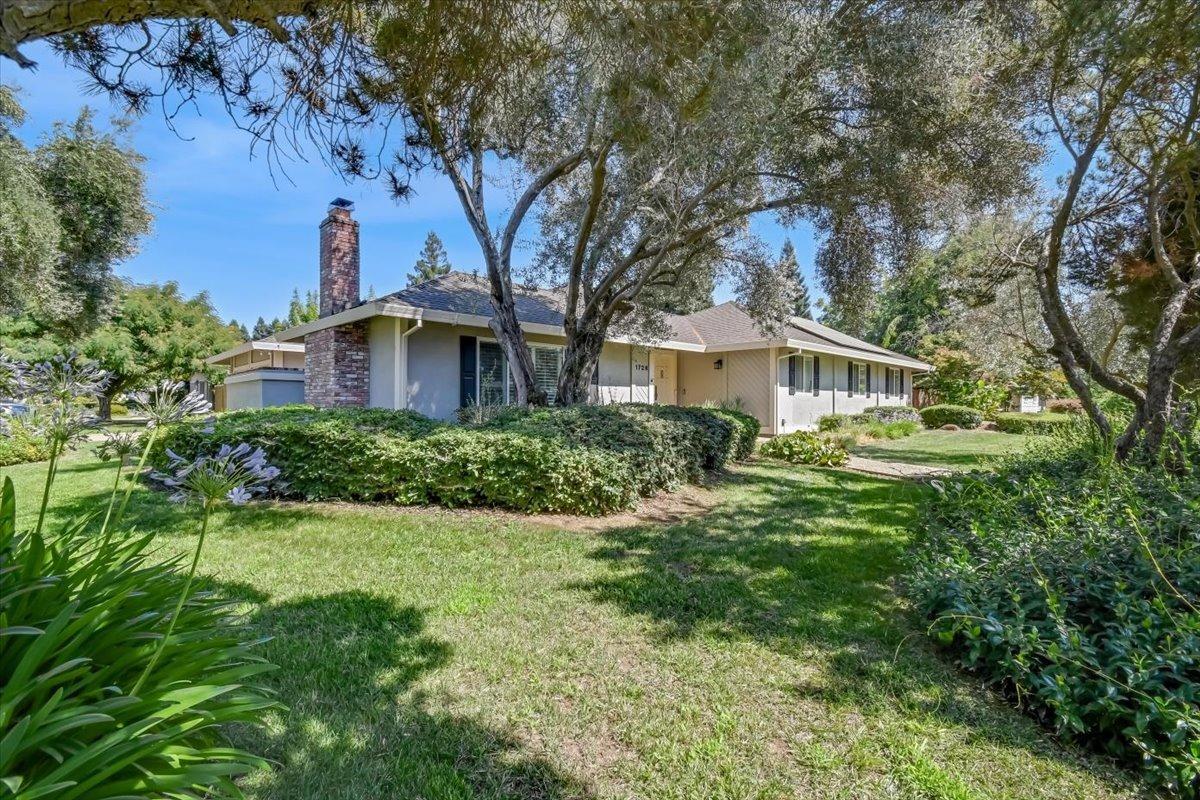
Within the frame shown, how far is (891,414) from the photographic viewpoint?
22.7 m

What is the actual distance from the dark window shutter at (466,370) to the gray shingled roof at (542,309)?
70 centimetres

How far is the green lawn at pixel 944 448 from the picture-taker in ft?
41.7

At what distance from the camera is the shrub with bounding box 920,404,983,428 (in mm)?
22109

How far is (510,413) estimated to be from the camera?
8.50m

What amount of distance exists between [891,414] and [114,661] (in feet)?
82.0

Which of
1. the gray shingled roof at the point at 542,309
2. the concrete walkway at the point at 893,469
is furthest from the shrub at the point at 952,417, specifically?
the concrete walkway at the point at 893,469

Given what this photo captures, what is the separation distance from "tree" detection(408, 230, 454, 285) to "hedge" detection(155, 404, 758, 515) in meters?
44.9

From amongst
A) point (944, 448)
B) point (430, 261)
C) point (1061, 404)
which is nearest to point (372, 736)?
point (944, 448)

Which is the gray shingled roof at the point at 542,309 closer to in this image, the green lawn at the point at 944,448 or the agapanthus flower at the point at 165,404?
the green lawn at the point at 944,448

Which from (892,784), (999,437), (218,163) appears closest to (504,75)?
(218,163)

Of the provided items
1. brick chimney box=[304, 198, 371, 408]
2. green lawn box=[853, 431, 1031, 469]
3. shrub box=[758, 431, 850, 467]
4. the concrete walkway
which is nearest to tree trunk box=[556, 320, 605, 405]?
brick chimney box=[304, 198, 371, 408]

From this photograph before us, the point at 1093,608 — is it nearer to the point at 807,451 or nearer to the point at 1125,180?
the point at 1125,180

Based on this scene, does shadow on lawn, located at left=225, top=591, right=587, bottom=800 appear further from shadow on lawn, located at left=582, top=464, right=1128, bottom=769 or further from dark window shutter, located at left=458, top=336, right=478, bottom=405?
dark window shutter, located at left=458, top=336, right=478, bottom=405

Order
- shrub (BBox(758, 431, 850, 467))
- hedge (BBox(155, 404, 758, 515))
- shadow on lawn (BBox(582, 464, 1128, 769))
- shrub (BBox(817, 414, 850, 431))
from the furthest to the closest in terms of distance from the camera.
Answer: shrub (BBox(817, 414, 850, 431))
shrub (BBox(758, 431, 850, 467))
hedge (BBox(155, 404, 758, 515))
shadow on lawn (BBox(582, 464, 1128, 769))
